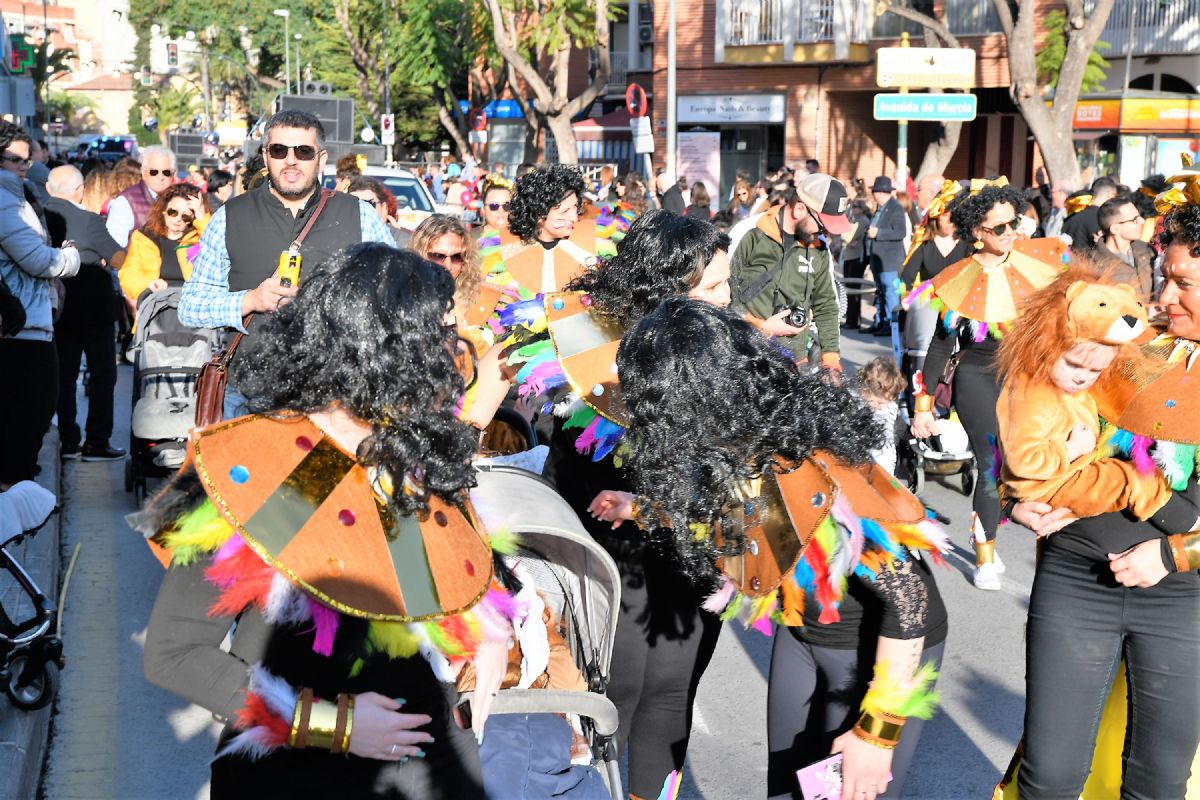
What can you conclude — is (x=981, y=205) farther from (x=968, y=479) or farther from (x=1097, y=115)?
(x=1097, y=115)

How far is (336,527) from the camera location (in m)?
2.30

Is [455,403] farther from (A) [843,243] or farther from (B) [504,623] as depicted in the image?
(A) [843,243]

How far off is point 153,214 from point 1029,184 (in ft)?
92.1

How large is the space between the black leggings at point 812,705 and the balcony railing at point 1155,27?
91.7ft

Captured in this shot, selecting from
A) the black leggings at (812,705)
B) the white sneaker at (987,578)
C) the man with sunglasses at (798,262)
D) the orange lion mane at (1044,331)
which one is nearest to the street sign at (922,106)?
the man with sunglasses at (798,262)

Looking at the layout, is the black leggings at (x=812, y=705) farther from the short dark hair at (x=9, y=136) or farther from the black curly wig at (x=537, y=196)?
the short dark hair at (x=9, y=136)

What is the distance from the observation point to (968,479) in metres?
8.64

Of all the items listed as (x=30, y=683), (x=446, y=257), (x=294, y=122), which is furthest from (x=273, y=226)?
(x=30, y=683)

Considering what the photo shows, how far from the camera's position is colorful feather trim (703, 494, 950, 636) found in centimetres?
284

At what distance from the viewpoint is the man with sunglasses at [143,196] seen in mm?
10469

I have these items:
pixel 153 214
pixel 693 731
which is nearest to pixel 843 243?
pixel 153 214

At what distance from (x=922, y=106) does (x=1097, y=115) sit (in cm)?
648

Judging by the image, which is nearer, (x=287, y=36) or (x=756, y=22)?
(x=756, y=22)

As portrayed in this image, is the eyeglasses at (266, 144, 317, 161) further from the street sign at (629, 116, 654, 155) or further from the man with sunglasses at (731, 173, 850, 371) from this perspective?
the street sign at (629, 116, 654, 155)
